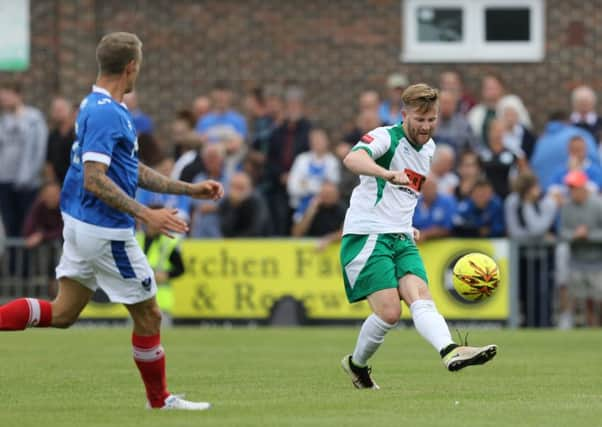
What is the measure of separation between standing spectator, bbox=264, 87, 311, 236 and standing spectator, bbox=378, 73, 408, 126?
42.0 inches

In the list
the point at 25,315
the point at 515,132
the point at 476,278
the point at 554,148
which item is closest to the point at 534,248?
the point at 554,148

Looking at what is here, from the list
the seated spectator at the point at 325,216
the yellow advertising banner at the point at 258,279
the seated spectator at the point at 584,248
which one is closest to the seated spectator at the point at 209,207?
the yellow advertising banner at the point at 258,279

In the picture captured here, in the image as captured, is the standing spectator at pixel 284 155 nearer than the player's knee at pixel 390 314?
No

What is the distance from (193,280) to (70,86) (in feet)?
18.0

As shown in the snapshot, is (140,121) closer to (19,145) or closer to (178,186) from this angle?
(19,145)

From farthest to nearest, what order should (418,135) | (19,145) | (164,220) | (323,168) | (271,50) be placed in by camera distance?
1. (271,50)
2. (19,145)
3. (323,168)
4. (418,135)
5. (164,220)

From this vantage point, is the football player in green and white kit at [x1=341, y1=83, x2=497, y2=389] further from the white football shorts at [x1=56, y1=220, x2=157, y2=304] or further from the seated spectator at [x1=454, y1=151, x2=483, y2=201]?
the seated spectator at [x1=454, y1=151, x2=483, y2=201]

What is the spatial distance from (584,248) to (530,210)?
83 cm

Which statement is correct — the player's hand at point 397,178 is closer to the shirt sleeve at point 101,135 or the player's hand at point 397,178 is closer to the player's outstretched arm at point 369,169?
the player's outstretched arm at point 369,169

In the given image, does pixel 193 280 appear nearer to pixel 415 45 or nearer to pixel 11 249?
pixel 11 249

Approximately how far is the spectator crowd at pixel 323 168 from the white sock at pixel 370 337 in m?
9.20

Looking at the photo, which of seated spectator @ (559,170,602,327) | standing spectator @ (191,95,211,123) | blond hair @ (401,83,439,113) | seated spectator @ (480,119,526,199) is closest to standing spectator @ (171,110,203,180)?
standing spectator @ (191,95,211,123)

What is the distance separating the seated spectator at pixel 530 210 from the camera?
19953mm

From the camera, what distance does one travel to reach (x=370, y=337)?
10.9 m
